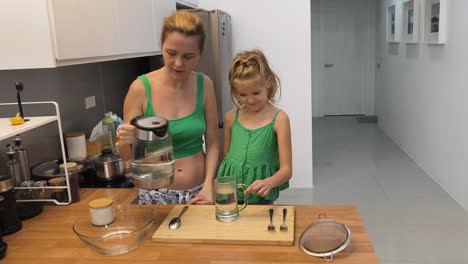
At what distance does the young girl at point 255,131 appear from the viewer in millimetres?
1532

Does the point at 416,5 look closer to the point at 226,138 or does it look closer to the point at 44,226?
the point at 226,138


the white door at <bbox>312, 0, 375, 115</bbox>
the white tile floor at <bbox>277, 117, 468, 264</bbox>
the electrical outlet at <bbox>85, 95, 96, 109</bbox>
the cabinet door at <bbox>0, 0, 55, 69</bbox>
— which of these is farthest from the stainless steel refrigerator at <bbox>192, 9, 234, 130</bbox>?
the white door at <bbox>312, 0, 375, 115</bbox>

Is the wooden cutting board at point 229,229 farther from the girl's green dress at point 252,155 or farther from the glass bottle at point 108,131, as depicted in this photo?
the glass bottle at point 108,131

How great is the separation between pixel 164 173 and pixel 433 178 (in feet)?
11.4

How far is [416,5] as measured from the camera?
14.5ft

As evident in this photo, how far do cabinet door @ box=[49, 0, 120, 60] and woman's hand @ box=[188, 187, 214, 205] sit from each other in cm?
70

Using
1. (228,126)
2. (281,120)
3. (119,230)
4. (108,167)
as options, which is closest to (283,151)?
(281,120)

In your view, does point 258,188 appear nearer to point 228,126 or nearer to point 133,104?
point 228,126

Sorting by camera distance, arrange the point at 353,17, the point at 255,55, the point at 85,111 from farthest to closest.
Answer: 1. the point at 353,17
2. the point at 85,111
3. the point at 255,55

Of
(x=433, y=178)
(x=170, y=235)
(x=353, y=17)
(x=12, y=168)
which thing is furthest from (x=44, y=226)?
(x=353, y=17)

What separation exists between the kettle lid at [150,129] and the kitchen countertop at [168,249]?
1.04ft

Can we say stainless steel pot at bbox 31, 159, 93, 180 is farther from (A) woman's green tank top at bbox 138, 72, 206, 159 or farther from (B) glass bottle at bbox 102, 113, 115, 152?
(A) woman's green tank top at bbox 138, 72, 206, 159

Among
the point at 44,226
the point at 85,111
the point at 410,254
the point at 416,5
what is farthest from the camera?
the point at 416,5

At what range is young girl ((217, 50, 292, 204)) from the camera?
1532 mm
